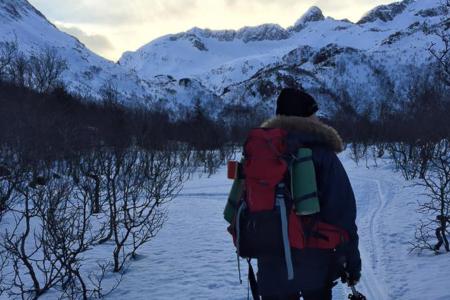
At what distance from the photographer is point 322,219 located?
3420 mm

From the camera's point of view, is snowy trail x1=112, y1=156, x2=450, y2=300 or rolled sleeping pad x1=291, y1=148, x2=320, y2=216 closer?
rolled sleeping pad x1=291, y1=148, x2=320, y2=216

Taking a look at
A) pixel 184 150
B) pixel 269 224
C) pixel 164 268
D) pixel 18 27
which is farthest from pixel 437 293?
pixel 18 27

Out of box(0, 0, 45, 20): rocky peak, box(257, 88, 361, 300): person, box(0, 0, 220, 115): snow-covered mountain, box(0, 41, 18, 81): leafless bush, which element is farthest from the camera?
box(0, 0, 45, 20): rocky peak

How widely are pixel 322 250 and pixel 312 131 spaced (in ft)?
2.59

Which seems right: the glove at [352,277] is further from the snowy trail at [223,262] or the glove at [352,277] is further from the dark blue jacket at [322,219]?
the snowy trail at [223,262]

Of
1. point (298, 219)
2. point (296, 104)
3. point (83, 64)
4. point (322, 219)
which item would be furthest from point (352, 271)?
point (83, 64)

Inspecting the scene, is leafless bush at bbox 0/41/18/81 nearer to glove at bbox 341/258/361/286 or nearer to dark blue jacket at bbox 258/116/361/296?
dark blue jacket at bbox 258/116/361/296

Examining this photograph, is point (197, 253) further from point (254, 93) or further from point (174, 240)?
point (254, 93)

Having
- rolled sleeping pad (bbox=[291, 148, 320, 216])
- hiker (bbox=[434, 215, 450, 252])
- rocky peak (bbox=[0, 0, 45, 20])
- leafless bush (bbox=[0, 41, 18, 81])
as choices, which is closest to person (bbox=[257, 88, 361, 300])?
rolled sleeping pad (bbox=[291, 148, 320, 216])

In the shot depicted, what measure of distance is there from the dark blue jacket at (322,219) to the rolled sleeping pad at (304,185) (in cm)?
10

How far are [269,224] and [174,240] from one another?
24.3ft

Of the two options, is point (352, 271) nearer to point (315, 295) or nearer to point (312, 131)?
point (315, 295)

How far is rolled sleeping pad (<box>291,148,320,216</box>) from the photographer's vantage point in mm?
3293

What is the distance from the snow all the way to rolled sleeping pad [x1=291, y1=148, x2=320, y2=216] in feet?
10.6
